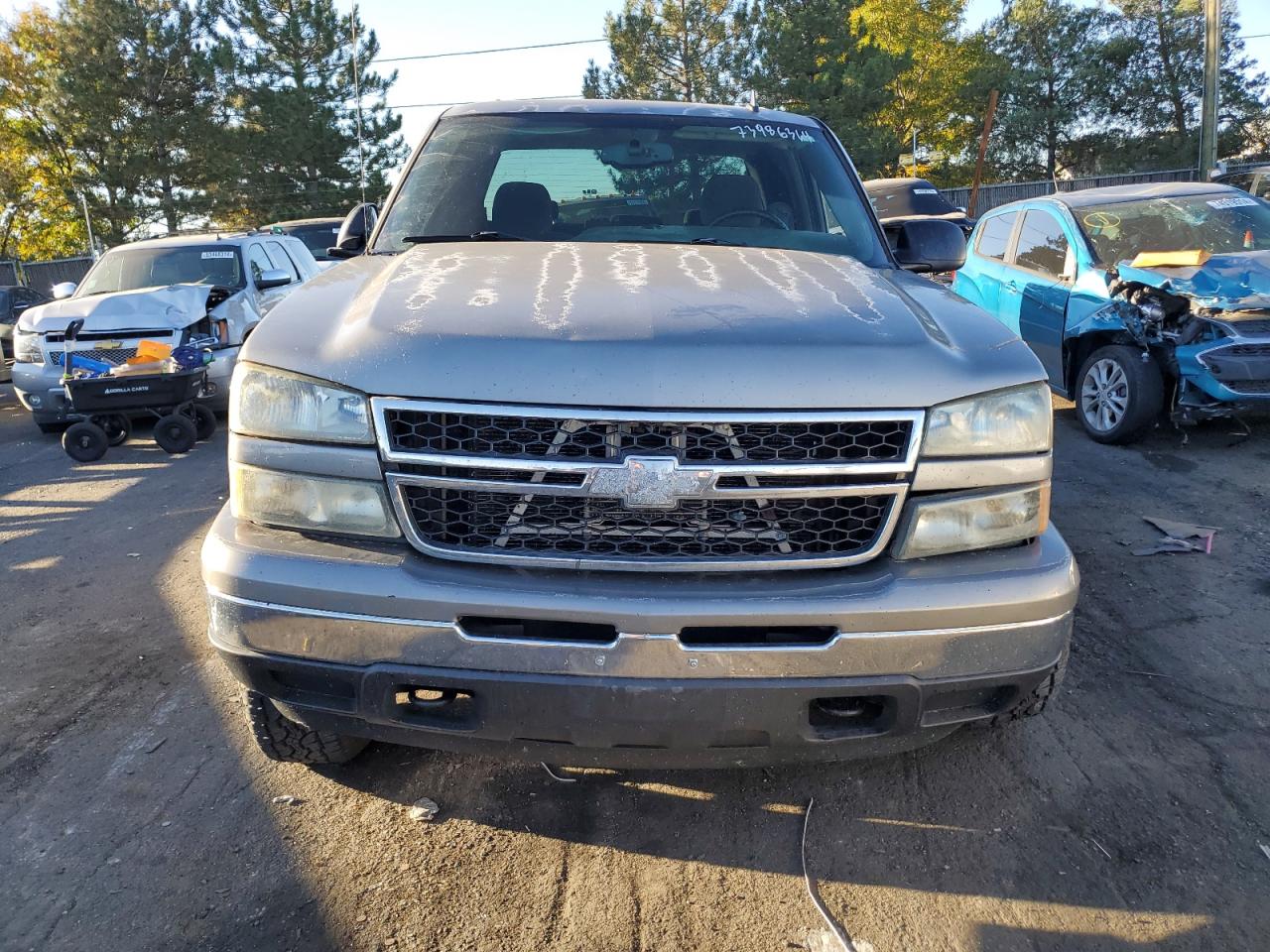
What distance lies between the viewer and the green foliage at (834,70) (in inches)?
1364

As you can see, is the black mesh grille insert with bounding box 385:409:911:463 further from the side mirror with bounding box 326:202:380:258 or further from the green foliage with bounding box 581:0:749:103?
the green foliage with bounding box 581:0:749:103

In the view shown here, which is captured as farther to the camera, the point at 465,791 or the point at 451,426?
the point at 465,791

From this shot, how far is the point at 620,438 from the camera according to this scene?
2127mm

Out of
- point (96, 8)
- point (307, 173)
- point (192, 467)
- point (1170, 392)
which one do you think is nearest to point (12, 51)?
point (96, 8)

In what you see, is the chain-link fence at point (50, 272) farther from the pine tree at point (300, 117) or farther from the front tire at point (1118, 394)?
the front tire at point (1118, 394)

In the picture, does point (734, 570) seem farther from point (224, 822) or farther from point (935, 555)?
point (224, 822)

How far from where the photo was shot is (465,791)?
2.79 m

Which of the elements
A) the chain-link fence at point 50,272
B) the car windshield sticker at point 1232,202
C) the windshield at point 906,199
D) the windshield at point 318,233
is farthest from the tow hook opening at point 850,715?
the chain-link fence at point 50,272

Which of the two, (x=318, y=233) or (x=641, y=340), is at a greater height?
(x=641, y=340)

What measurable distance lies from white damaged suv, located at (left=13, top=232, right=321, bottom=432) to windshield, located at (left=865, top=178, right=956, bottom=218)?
29.9ft

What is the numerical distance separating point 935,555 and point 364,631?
131 centimetres

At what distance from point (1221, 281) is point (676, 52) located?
120 ft

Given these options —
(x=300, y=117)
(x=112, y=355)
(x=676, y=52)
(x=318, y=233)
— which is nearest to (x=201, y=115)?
(x=300, y=117)

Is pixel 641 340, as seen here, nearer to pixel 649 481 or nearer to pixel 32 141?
pixel 649 481
